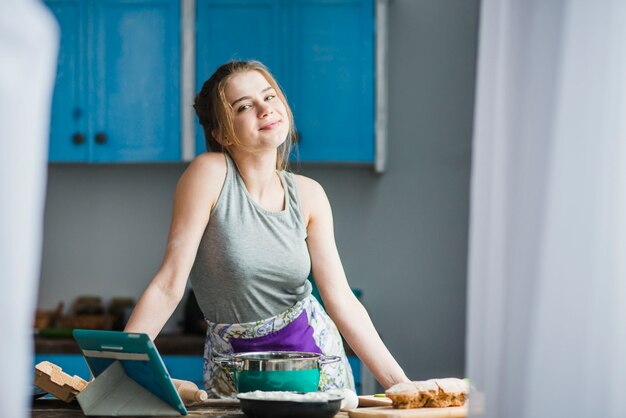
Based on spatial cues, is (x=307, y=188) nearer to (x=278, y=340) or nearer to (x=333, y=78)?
(x=278, y=340)

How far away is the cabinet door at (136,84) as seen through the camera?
429cm

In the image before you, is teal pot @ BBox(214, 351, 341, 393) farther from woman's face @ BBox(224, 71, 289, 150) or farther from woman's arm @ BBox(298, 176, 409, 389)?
woman's face @ BBox(224, 71, 289, 150)

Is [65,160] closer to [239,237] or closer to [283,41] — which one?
[283,41]

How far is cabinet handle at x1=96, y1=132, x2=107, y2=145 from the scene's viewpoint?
4.28 meters

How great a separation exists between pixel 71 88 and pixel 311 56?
111cm

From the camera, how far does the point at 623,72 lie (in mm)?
1329

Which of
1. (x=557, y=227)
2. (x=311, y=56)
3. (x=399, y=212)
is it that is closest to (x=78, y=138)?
(x=311, y=56)

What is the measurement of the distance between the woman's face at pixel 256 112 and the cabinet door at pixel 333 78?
2.05 metres

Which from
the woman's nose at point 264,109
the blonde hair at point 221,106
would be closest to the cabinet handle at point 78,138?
the blonde hair at point 221,106

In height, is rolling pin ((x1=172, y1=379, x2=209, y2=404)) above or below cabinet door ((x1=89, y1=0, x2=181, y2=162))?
below

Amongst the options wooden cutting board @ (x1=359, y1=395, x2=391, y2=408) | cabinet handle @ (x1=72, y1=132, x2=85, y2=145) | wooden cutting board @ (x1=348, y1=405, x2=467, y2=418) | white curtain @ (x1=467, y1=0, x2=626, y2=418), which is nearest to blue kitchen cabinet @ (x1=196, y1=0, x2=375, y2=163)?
cabinet handle @ (x1=72, y1=132, x2=85, y2=145)

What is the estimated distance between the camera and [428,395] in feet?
5.57

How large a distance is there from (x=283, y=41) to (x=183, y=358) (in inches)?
58.6

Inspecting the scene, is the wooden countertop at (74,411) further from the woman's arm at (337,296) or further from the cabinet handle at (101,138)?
the cabinet handle at (101,138)
